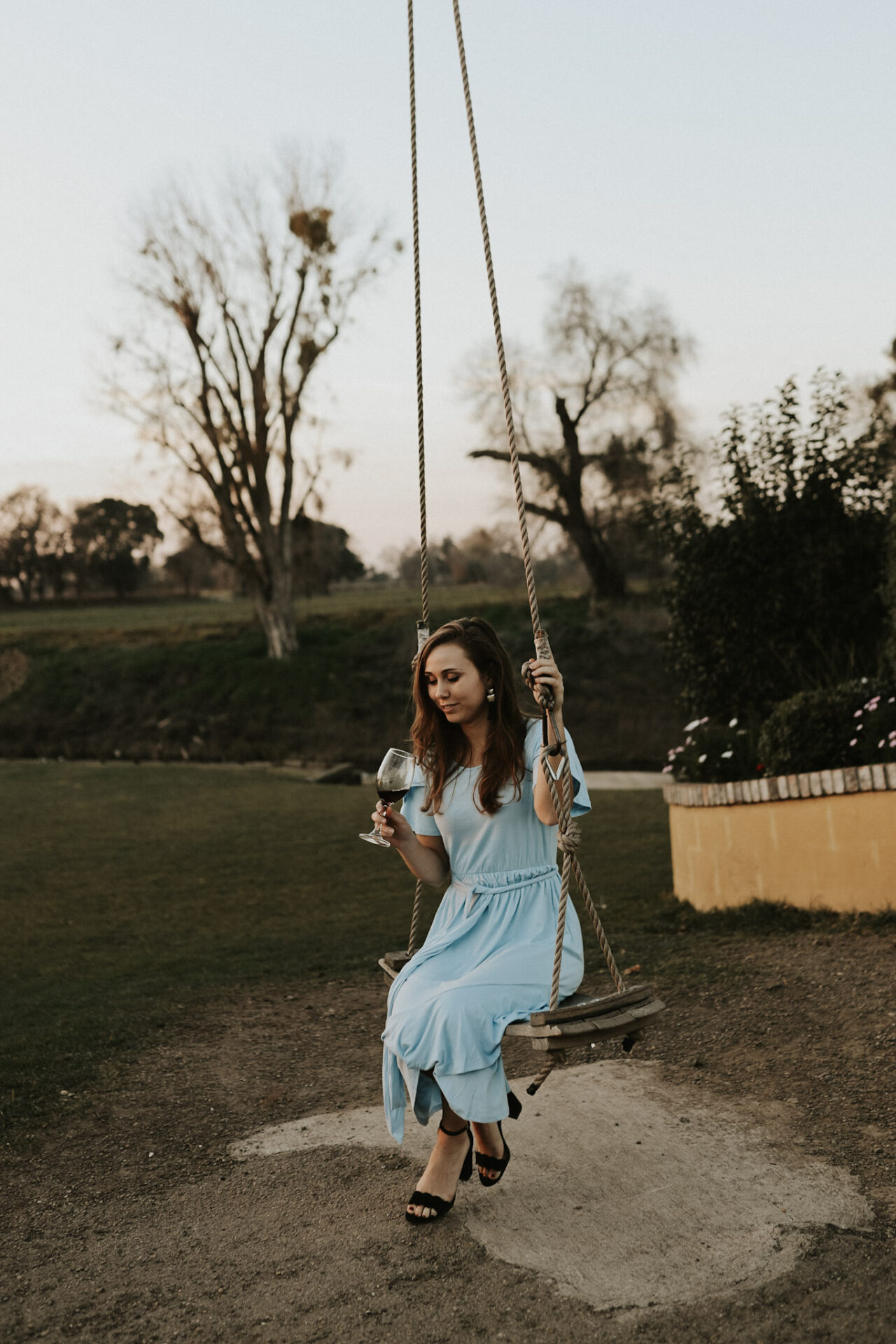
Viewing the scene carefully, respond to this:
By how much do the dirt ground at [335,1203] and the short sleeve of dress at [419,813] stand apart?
994 mm

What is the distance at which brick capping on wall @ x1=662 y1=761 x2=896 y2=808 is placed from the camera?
569 centimetres

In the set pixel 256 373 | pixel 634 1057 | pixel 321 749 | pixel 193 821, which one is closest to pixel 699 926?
pixel 634 1057

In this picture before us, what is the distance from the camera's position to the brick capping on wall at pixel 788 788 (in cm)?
569

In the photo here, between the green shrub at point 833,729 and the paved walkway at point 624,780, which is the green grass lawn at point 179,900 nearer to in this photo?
the green shrub at point 833,729

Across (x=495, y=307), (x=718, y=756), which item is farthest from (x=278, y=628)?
(x=495, y=307)

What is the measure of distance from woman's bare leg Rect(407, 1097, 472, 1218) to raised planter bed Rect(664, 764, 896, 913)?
345 centimetres

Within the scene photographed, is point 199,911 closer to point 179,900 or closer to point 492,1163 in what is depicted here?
point 179,900

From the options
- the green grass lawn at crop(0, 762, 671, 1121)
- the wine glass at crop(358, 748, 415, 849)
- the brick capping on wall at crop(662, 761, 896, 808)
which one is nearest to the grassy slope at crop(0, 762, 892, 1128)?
the green grass lawn at crop(0, 762, 671, 1121)

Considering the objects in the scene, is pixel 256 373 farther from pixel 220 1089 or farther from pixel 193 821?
pixel 220 1089

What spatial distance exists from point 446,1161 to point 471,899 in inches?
27.5

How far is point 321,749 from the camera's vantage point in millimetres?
21891

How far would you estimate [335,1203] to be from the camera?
3.11 metres

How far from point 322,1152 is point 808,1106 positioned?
1.56 metres

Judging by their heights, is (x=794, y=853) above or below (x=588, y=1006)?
below
